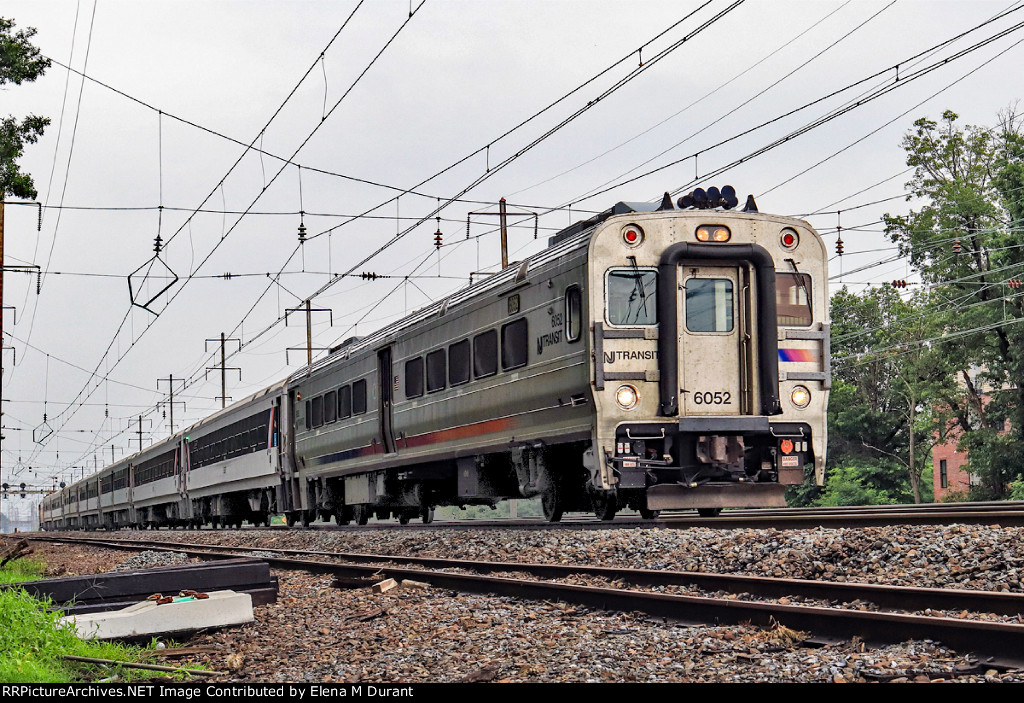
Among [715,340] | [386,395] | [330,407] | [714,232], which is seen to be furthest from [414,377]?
[714,232]

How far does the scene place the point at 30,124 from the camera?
66.6ft

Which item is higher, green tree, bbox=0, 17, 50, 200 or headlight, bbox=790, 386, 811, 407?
green tree, bbox=0, 17, 50, 200

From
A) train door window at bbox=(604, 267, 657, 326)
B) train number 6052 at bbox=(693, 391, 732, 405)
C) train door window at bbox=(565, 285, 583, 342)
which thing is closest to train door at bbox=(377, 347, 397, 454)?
train door window at bbox=(565, 285, 583, 342)

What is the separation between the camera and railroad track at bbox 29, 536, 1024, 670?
5.85 meters

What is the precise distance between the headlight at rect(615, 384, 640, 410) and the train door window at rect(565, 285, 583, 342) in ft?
2.53

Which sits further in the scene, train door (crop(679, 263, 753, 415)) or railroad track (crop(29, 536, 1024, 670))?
train door (crop(679, 263, 753, 415))

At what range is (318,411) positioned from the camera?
2366 centimetres

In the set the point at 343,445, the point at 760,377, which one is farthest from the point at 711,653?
the point at 343,445

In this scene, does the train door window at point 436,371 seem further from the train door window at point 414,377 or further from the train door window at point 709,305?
the train door window at point 709,305

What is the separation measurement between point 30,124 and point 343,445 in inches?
319

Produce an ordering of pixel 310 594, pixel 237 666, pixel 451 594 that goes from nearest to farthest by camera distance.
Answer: pixel 237 666
pixel 451 594
pixel 310 594

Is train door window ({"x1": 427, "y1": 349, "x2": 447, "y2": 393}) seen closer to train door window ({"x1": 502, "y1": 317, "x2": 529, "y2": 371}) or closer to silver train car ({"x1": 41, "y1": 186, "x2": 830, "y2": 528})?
silver train car ({"x1": 41, "y1": 186, "x2": 830, "y2": 528})
